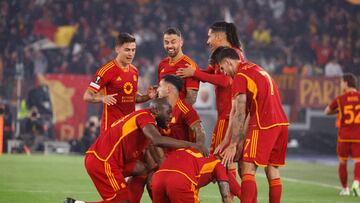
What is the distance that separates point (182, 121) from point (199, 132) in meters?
0.37

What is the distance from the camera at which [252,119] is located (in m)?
10.8

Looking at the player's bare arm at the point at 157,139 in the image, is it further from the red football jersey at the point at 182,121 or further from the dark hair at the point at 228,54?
the dark hair at the point at 228,54

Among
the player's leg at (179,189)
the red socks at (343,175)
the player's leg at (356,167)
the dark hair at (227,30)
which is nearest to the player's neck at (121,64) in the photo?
the dark hair at (227,30)

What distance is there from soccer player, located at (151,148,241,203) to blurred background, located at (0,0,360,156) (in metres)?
16.3

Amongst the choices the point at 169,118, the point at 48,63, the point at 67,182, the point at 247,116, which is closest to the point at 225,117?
the point at 247,116

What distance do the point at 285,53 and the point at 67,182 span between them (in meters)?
15.8

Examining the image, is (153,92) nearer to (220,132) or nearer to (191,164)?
(220,132)

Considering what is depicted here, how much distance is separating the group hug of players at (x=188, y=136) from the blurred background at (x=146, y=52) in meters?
14.3

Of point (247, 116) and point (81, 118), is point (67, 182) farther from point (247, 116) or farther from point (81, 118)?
point (81, 118)

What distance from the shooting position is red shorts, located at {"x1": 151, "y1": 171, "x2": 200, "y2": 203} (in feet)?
31.1

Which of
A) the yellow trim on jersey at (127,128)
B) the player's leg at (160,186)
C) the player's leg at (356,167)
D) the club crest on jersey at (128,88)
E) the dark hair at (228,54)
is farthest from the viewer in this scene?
the player's leg at (356,167)

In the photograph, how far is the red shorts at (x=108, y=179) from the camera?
10.1 meters

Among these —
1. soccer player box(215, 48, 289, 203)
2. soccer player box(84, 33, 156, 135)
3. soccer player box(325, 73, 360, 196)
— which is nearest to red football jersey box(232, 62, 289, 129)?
soccer player box(215, 48, 289, 203)

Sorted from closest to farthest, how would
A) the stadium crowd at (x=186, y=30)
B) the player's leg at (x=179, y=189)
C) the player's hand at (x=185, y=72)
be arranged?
the player's leg at (x=179, y=189) → the player's hand at (x=185, y=72) → the stadium crowd at (x=186, y=30)
